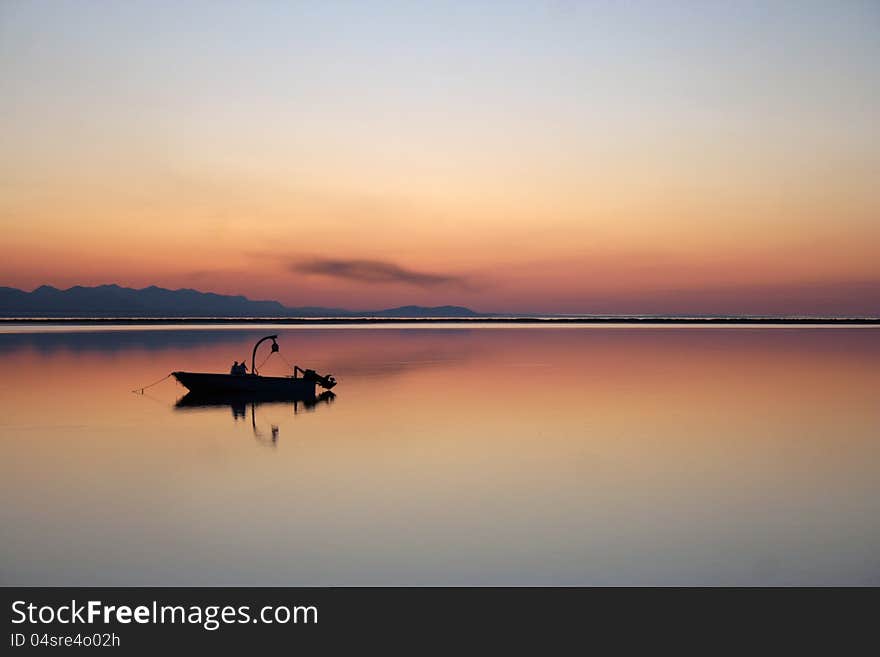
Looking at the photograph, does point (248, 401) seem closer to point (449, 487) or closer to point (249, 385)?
point (249, 385)

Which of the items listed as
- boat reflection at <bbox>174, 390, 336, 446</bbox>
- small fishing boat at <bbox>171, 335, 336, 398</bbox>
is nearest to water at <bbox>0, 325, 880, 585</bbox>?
boat reflection at <bbox>174, 390, 336, 446</bbox>

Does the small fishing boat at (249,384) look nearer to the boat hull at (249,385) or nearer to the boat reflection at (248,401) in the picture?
the boat hull at (249,385)

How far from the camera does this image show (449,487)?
13.4 meters

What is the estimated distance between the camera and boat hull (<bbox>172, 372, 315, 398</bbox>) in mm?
26266

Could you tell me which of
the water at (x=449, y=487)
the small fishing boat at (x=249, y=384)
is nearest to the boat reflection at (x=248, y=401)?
the small fishing boat at (x=249, y=384)

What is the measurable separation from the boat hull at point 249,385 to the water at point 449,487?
984 millimetres

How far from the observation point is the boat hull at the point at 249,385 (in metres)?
26.3

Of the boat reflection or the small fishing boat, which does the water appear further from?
the small fishing boat

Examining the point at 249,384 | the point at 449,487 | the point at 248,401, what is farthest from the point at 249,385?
the point at 449,487

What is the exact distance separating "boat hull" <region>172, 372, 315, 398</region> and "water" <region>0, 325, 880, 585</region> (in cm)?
98

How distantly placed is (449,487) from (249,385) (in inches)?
579

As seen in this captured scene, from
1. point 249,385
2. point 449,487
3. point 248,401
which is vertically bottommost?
point 449,487
